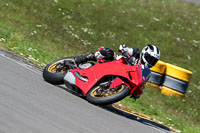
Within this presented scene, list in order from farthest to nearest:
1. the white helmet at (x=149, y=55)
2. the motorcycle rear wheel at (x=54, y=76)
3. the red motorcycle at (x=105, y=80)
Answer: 1. the motorcycle rear wheel at (x=54, y=76)
2. the white helmet at (x=149, y=55)
3. the red motorcycle at (x=105, y=80)

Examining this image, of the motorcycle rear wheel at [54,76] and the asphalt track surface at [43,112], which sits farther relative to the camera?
the motorcycle rear wheel at [54,76]

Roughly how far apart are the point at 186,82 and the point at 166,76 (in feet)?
2.09

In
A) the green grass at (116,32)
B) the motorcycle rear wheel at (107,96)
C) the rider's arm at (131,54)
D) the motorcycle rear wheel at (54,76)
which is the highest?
the rider's arm at (131,54)

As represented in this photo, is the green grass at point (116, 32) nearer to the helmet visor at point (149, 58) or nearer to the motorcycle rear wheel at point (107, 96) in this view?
the helmet visor at point (149, 58)

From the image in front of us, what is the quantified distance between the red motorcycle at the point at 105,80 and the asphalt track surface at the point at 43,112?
244mm

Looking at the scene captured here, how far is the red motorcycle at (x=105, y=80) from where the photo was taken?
7.23 metres

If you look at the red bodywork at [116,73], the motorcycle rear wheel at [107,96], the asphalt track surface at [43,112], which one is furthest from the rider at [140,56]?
the asphalt track surface at [43,112]

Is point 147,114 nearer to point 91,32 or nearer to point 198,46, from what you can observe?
point 91,32

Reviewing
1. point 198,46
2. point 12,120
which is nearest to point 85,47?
point 198,46

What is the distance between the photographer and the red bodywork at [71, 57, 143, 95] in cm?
728

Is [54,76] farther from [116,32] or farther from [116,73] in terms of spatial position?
[116,32]

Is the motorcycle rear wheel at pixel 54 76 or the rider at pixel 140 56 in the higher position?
the rider at pixel 140 56

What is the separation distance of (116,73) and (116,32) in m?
9.25

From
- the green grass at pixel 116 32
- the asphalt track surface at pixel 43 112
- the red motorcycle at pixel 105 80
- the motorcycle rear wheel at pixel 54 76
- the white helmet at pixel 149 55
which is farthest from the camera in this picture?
the green grass at pixel 116 32
